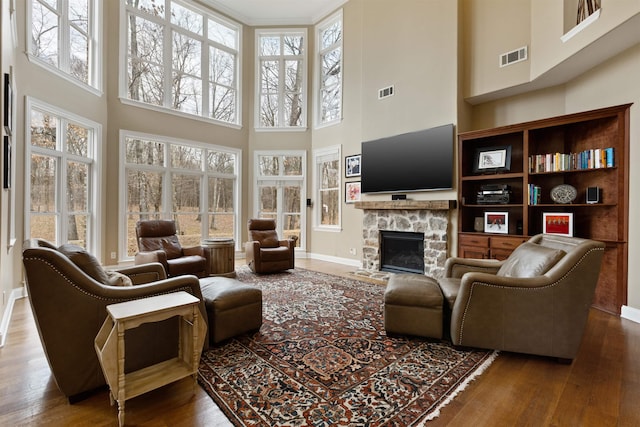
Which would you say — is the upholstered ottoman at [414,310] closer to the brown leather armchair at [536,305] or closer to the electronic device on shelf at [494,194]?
the brown leather armchair at [536,305]

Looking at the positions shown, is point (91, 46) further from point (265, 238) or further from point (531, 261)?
point (531, 261)

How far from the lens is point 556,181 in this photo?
13.7ft

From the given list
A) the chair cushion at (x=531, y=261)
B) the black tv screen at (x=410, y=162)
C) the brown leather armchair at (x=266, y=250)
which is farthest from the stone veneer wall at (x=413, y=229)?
the chair cushion at (x=531, y=261)

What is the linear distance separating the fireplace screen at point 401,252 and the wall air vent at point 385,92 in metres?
2.51

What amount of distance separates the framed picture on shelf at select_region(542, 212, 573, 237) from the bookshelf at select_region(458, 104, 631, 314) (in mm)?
56

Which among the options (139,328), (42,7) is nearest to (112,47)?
(42,7)

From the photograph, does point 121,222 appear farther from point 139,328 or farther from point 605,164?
point 605,164

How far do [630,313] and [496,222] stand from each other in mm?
1679

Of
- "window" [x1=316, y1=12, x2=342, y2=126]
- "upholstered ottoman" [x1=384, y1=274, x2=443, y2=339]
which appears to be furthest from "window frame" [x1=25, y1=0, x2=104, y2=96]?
"upholstered ottoman" [x1=384, y1=274, x2=443, y2=339]

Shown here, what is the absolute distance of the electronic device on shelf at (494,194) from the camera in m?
4.31

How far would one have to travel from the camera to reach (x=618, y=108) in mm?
3295

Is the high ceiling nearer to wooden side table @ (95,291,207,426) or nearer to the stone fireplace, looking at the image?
the stone fireplace

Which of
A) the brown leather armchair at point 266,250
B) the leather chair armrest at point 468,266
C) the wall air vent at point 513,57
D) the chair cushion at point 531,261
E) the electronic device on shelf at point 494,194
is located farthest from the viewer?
the brown leather armchair at point 266,250

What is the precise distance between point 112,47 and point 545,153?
7.12 m
